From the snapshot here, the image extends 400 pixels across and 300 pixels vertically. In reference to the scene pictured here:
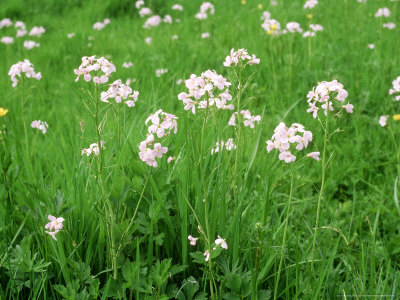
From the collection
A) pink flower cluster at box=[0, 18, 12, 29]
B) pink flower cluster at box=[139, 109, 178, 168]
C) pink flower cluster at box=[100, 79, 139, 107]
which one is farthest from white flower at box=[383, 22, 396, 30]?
pink flower cluster at box=[0, 18, 12, 29]

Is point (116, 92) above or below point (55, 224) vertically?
above

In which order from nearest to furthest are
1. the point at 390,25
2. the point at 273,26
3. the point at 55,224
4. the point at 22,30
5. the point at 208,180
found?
the point at 55,224, the point at 208,180, the point at 273,26, the point at 390,25, the point at 22,30

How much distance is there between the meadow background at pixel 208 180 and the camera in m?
1.62

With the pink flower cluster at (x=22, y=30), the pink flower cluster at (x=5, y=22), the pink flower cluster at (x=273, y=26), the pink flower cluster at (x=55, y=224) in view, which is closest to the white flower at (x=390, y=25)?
the pink flower cluster at (x=273, y=26)

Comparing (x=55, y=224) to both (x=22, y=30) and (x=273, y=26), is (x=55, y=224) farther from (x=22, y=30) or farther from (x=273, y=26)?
(x=22, y=30)

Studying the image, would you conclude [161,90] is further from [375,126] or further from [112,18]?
[112,18]

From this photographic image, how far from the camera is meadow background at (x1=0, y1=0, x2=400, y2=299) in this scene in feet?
5.32

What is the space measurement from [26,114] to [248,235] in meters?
2.55

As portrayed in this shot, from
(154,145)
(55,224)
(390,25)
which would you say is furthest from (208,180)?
(390,25)

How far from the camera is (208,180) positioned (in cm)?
188

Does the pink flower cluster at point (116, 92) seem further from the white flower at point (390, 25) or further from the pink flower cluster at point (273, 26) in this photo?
the white flower at point (390, 25)

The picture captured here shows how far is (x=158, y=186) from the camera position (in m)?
1.73

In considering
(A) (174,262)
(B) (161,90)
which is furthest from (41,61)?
(A) (174,262)

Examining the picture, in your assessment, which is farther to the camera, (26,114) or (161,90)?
(26,114)
